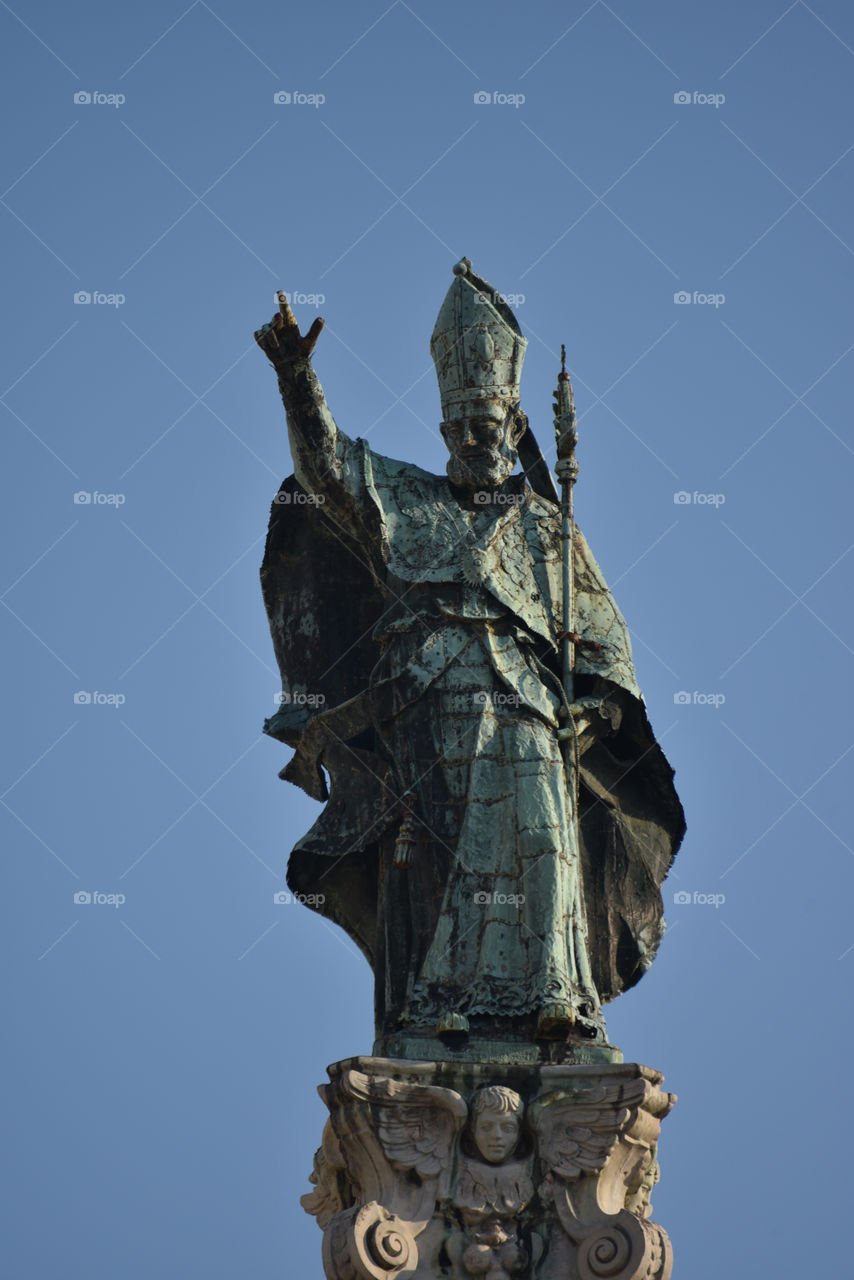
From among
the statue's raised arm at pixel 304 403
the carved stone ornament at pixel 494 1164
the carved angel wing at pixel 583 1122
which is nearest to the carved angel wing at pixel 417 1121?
the carved stone ornament at pixel 494 1164

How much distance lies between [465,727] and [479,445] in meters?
2.21

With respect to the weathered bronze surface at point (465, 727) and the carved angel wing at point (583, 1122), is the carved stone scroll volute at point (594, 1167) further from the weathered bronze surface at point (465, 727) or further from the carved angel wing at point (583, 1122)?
the weathered bronze surface at point (465, 727)

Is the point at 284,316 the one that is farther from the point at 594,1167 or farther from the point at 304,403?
the point at 594,1167

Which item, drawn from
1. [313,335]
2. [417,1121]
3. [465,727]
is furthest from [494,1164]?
[313,335]

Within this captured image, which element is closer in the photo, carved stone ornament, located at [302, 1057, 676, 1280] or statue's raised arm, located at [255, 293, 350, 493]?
carved stone ornament, located at [302, 1057, 676, 1280]

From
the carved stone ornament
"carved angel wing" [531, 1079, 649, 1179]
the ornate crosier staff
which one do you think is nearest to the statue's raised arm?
the ornate crosier staff

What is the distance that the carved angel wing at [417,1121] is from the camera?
49.4ft

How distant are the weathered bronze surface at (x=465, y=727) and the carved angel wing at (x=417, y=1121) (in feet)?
1.09

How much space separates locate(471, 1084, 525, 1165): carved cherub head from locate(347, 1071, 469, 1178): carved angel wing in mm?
122

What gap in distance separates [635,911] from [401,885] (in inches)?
66.8

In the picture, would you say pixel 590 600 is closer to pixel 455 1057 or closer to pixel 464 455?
pixel 464 455

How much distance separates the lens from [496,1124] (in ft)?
49.2

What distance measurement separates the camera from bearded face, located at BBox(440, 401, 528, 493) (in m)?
17.4

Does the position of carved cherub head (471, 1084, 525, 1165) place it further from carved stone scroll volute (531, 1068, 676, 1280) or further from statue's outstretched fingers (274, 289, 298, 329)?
statue's outstretched fingers (274, 289, 298, 329)
